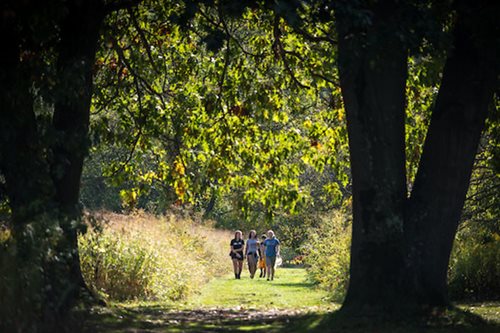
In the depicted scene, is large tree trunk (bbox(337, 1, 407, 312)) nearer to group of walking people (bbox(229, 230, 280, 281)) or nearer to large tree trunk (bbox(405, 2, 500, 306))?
large tree trunk (bbox(405, 2, 500, 306))

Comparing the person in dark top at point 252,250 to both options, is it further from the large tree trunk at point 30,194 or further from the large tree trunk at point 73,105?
the large tree trunk at point 30,194

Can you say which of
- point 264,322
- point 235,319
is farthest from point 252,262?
point 264,322

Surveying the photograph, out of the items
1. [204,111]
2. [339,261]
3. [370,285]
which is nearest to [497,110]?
[370,285]

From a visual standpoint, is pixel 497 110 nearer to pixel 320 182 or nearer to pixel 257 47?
pixel 257 47

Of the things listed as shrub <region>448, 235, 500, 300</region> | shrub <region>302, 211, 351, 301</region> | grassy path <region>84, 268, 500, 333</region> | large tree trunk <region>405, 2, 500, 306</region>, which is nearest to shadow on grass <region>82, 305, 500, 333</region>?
grassy path <region>84, 268, 500, 333</region>

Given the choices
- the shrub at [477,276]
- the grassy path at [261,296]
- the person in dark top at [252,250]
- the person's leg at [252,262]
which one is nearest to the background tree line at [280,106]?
the grassy path at [261,296]

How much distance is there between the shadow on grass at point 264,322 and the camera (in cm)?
1091

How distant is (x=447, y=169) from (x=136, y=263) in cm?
1000

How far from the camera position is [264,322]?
1358 centimetres

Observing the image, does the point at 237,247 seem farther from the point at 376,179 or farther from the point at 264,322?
the point at 376,179

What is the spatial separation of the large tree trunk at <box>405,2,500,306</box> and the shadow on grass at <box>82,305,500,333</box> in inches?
23.4

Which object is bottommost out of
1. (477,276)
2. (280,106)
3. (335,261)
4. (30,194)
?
(477,276)

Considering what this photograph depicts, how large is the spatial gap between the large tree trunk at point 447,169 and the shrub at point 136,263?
6.97 meters

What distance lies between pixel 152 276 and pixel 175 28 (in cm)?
640
